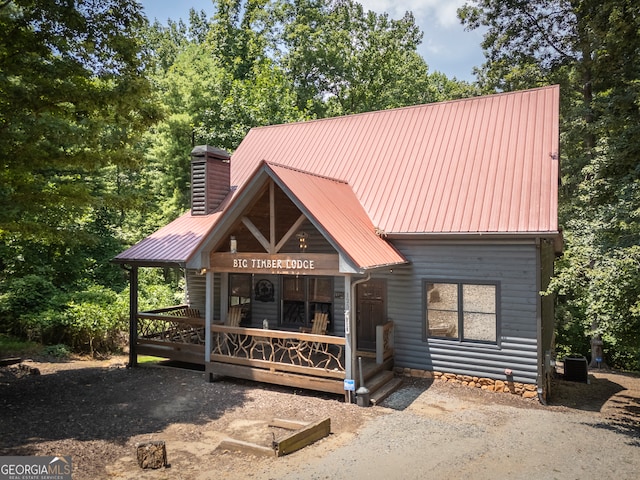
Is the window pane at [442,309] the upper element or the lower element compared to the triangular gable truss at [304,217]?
lower

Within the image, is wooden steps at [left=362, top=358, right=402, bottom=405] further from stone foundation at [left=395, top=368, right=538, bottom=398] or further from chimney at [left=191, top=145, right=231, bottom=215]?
chimney at [left=191, top=145, right=231, bottom=215]

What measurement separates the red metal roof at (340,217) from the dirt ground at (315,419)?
3267mm

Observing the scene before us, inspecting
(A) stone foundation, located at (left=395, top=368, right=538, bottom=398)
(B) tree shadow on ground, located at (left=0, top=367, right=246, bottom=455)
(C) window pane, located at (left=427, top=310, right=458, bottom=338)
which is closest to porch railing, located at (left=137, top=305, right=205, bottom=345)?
(B) tree shadow on ground, located at (left=0, top=367, right=246, bottom=455)

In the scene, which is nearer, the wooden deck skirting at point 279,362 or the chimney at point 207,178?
the wooden deck skirting at point 279,362

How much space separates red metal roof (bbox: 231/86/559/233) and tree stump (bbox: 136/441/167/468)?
25.1 ft

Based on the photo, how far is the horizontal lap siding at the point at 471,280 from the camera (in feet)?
36.0

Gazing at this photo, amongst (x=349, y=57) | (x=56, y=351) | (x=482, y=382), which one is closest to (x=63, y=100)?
(x=56, y=351)

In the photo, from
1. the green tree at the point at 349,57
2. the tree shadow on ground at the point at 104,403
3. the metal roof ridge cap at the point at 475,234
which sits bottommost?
the tree shadow on ground at the point at 104,403

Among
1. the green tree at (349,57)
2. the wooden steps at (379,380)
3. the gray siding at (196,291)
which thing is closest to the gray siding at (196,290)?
the gray siding at (196,291)

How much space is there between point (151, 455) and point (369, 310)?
7.46 meters

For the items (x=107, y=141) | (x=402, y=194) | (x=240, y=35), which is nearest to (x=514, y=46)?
(x=402, y=194)

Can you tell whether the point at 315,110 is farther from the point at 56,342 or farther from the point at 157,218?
the point at 56,342

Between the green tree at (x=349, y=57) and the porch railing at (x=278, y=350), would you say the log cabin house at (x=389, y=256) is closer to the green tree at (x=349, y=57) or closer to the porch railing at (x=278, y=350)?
the porch railing at (x=278, y=350)

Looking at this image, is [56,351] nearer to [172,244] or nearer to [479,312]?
[172,244]
